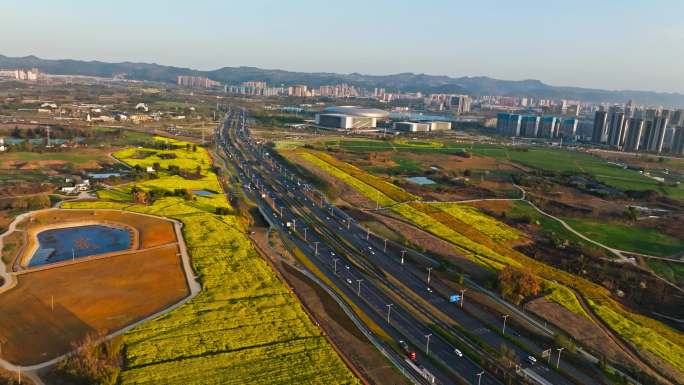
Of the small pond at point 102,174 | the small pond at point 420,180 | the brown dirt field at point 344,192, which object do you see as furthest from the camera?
the small pond at point 420,180

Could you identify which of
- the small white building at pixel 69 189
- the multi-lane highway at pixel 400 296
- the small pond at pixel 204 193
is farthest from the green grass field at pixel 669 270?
the small white building at pixel 69 189

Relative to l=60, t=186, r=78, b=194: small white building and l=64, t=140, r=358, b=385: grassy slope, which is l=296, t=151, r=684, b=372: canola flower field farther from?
l=60, t=186, r=78, b=194: small white building

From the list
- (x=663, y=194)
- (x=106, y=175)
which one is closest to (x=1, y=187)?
(x=106, y=175)

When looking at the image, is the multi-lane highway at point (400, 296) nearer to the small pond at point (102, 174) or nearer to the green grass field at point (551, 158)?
the small pond at point (102, 174)

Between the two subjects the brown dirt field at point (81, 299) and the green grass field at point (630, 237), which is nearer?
the brown dirt field at point (81, 299)

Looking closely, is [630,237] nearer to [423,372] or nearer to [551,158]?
[423,372]

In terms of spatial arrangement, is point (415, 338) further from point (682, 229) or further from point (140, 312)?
point (682, 229)

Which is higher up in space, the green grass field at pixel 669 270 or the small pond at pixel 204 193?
the green grass field at pixel 669 270

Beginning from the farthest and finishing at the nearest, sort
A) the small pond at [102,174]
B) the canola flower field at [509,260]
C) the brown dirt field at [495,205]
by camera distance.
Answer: the small pond at [102,174] → the brown dirt field at [495,205] → the canola flower field at [509,260]
